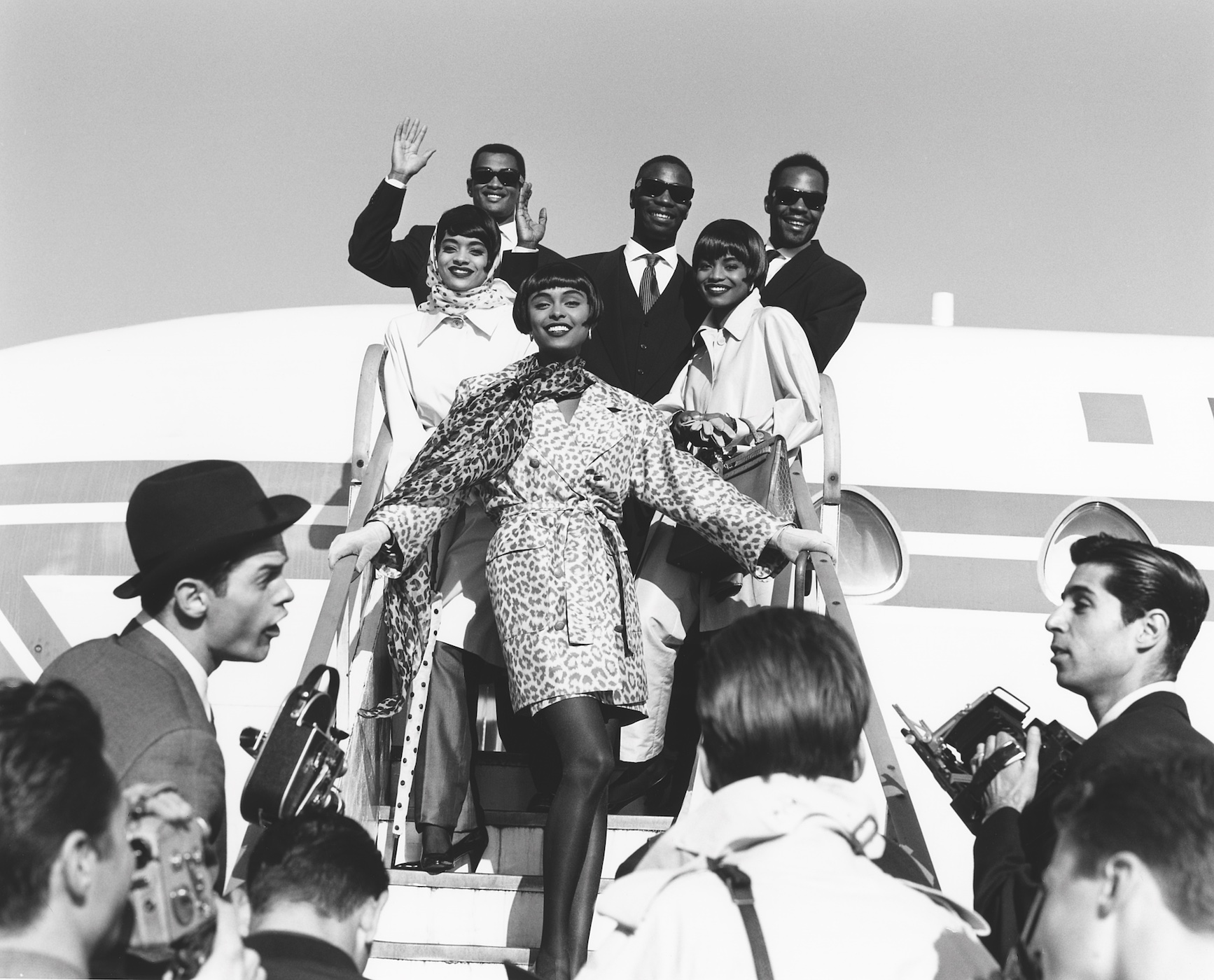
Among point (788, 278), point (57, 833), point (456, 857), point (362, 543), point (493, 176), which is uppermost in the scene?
point (493, 176)

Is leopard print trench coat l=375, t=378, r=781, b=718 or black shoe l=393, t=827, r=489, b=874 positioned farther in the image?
black shoe l=393, t=827, r=489, b=874

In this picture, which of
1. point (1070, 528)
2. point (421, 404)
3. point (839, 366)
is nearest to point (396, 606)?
point (421, 404)

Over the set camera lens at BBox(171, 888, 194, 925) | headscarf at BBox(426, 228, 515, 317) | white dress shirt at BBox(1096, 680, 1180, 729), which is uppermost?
headscarf at BBox(426, 228, 515, 317)

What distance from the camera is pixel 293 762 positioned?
2.81 meters

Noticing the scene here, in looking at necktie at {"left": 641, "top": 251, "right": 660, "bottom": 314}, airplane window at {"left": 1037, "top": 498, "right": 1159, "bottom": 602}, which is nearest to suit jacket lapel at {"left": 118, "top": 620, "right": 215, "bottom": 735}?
necktie at {"left": 641, "top": 251, "right": 660, "bottom": 314}

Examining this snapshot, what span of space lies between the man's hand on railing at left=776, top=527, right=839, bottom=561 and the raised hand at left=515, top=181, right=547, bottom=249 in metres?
2.86

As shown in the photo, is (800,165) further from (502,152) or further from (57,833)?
(57,833)

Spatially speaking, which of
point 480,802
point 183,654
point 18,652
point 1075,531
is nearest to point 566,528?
point 480,802

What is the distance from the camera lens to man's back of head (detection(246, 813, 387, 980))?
7.95 feet

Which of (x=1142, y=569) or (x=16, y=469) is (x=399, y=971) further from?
(x=16, y=469)

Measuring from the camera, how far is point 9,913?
176 cm

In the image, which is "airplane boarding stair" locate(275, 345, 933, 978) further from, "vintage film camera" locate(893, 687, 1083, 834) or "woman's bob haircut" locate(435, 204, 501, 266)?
"woman's bob haircut" locate(435, 204, 501, 266)

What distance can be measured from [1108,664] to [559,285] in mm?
2287

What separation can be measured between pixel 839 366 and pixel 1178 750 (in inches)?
223
